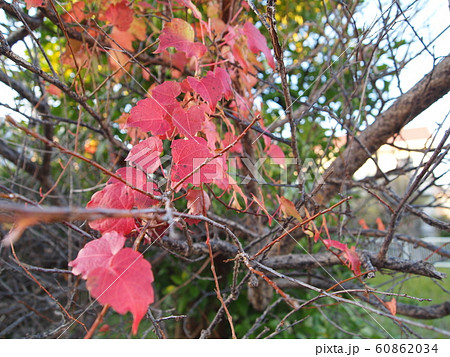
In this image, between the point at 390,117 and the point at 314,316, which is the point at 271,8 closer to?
the point at 390,117

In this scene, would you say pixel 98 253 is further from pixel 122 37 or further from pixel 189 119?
pixel 122 37

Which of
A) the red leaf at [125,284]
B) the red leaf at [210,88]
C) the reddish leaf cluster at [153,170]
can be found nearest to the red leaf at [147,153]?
the reddish leaf cluster at [153,170]

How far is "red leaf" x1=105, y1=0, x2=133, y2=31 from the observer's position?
84cm

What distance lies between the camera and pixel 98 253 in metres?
0.39

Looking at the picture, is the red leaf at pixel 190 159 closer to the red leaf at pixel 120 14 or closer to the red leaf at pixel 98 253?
the red leaf at pixel 98 253

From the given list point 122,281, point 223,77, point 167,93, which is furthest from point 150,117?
point 122,281

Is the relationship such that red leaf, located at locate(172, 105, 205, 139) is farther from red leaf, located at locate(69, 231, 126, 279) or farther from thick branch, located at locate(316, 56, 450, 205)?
thick branch, located at locate(316, 56, 450, 205)

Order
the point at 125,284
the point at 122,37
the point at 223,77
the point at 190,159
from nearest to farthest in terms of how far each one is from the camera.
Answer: the point at 125,284, the point at 190,159, the point at 223,77, the point at 122,37

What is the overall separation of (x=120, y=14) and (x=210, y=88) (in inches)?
16.9

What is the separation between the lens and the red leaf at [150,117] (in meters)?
0.56

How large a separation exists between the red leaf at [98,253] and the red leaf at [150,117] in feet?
0.73

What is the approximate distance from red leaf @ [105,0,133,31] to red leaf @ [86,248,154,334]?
0.69 m

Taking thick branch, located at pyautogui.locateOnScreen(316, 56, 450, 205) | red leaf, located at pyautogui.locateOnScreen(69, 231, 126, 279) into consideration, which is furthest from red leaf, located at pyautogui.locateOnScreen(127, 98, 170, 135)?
thick branch, located at pyautogui.locateOnScreen(316, 56, 450, 205)
